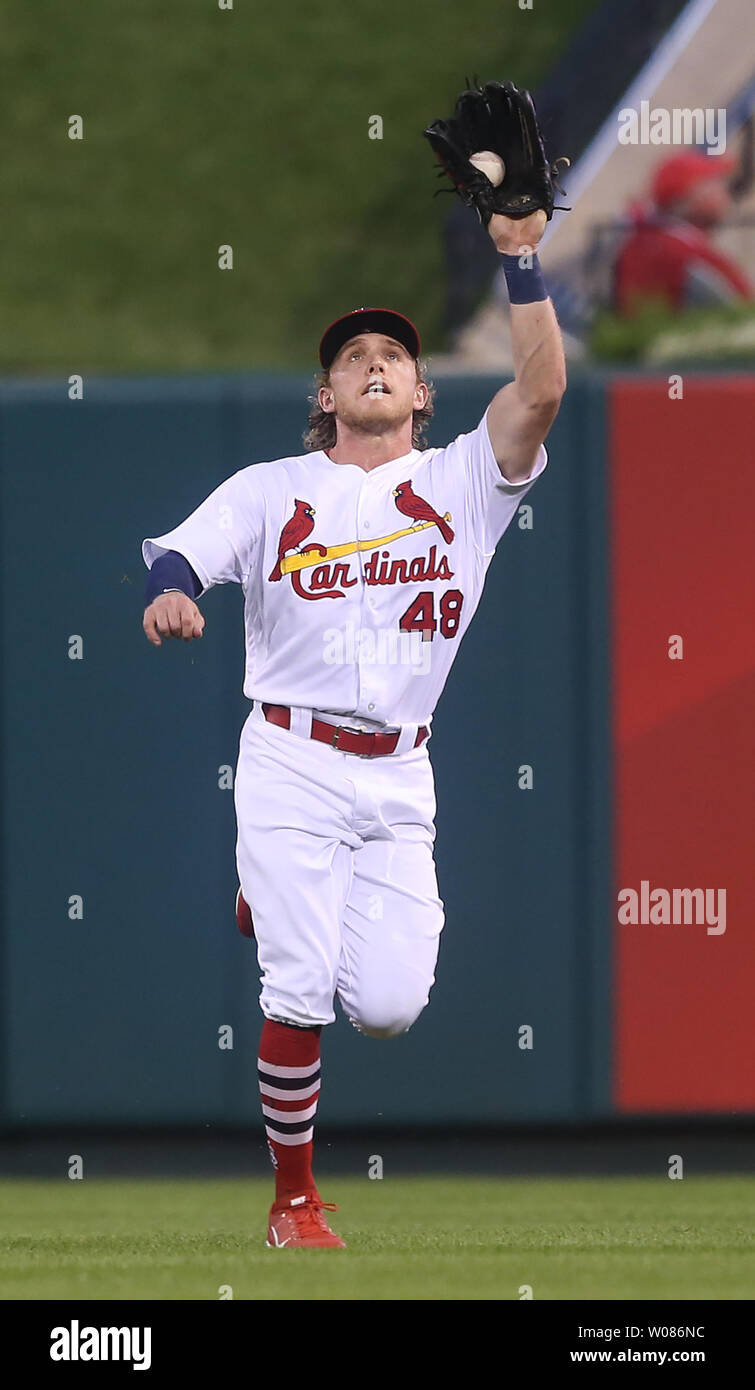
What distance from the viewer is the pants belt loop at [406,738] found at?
4215mm

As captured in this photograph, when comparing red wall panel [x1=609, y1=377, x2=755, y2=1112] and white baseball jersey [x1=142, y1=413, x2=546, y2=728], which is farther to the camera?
red wall panel [x1=609, y1=377, x2=755, y2=1112]

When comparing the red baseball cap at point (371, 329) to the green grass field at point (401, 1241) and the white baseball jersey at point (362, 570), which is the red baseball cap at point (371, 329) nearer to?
the white baseball jersey at point (362, 570)

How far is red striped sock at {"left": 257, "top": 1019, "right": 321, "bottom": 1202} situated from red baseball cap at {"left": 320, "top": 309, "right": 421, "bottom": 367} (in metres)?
1.43

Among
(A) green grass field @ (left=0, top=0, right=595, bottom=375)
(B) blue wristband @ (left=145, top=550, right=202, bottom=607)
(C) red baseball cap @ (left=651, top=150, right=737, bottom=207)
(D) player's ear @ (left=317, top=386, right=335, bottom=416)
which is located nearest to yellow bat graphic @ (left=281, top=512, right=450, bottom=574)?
(B) blue wristband @ (left=145, top=550, right=202, bottom=607)

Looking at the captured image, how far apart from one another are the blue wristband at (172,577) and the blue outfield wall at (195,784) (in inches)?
61.2

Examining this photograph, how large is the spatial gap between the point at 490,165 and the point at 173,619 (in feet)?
3.59

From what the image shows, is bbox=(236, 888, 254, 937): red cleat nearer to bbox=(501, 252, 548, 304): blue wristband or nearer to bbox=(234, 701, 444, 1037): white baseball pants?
bbox=(234, 701, 444, 1037): white baseball pants

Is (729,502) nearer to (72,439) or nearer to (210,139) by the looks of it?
(72,439)

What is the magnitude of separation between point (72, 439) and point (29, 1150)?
201cm

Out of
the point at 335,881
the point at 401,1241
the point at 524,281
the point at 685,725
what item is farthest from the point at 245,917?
the point at 685,725

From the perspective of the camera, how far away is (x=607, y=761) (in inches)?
219

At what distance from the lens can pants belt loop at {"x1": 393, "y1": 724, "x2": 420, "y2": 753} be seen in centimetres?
421

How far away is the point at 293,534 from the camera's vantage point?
418cm
